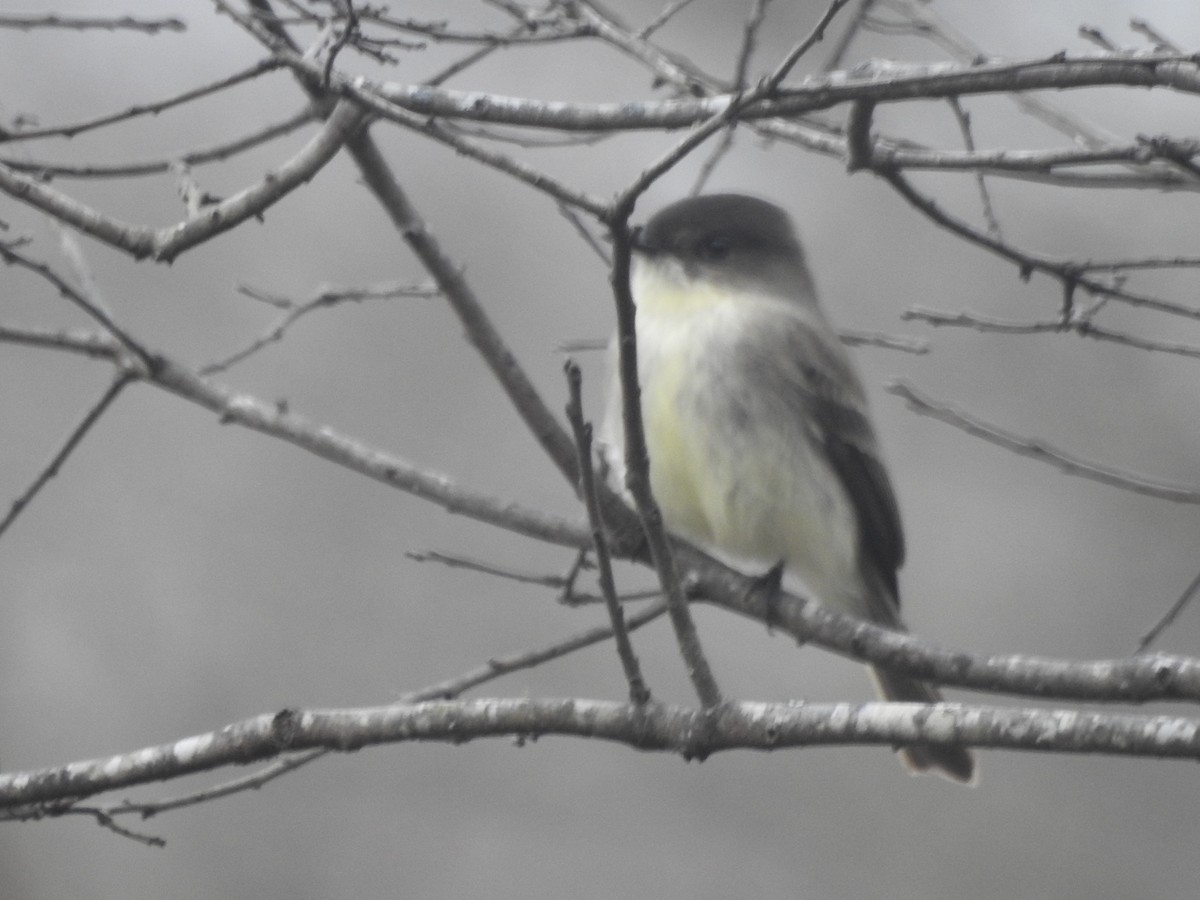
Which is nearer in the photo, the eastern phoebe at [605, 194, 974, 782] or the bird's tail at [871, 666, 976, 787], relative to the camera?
the eastern phoebe at [605, 194, 974, 782]

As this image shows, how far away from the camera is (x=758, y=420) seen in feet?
18.2

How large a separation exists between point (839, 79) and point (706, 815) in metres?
7.36

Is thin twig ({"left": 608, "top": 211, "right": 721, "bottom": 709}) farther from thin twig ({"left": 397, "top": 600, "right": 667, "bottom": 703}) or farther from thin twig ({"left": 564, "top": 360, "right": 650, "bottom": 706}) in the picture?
thin twig ({"left": 397, "top": 600, "right": 667, "bottom": 703})

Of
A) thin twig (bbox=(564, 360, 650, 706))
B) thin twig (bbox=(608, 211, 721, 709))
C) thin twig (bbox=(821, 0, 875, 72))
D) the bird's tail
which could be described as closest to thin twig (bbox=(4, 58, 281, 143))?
thin twig (bbox=(608, 211, 721, 709))

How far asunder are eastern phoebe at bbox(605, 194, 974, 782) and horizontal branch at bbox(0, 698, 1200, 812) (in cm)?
212

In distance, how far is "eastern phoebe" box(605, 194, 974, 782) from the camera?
5469 millimetres

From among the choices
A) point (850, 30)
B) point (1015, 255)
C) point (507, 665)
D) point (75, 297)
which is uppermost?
point (850, 30)

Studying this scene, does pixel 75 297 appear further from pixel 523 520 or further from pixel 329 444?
pixel 523 520

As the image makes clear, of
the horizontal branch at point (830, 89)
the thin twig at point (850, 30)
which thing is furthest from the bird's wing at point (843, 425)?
the horizontal branch at point (830, 89)

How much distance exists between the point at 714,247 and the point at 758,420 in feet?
2.59

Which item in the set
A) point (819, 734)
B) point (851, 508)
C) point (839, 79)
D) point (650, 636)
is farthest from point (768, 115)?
point (650, 636)

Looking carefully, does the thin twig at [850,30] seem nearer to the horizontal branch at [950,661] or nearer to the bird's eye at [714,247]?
the bird's eye at [714,247]

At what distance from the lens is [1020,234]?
39.0ft

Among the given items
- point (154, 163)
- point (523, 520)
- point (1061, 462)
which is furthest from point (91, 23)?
point (1061, 462)
